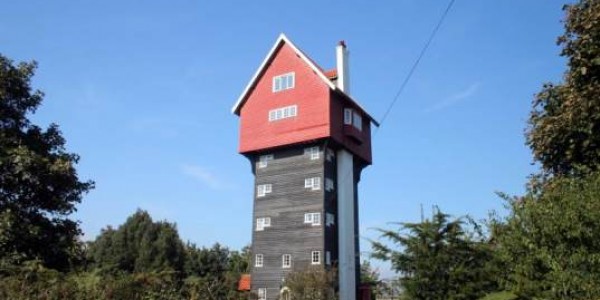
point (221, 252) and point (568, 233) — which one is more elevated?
point (221, 252)

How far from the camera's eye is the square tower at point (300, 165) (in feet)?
125

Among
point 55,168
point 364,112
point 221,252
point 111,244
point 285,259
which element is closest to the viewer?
point 55,168

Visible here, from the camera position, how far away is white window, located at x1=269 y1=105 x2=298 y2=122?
130 feet

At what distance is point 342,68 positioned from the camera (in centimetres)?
4209

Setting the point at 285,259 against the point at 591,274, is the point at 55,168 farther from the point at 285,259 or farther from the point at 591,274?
the point at 285,259

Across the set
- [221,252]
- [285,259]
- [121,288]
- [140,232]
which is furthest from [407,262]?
[221,252]

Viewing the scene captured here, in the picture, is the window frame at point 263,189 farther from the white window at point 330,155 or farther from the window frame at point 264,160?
the white window at point 330,155

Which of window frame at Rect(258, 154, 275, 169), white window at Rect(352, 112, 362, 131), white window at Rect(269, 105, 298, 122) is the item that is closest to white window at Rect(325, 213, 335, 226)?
window frame at Rect(258, 154, 275, 169)

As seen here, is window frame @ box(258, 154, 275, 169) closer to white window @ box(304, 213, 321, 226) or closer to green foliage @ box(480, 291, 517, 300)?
white window @ box(304, 213, 321, 226)

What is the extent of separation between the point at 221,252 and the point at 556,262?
5389 cm

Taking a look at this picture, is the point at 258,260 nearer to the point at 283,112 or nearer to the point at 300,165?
the point at 300,165

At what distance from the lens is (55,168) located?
650 inches

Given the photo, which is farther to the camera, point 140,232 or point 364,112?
point 140,232

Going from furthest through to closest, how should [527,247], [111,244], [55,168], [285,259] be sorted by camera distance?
[111,244] → [285,259] → [55,168] → [527,247]
